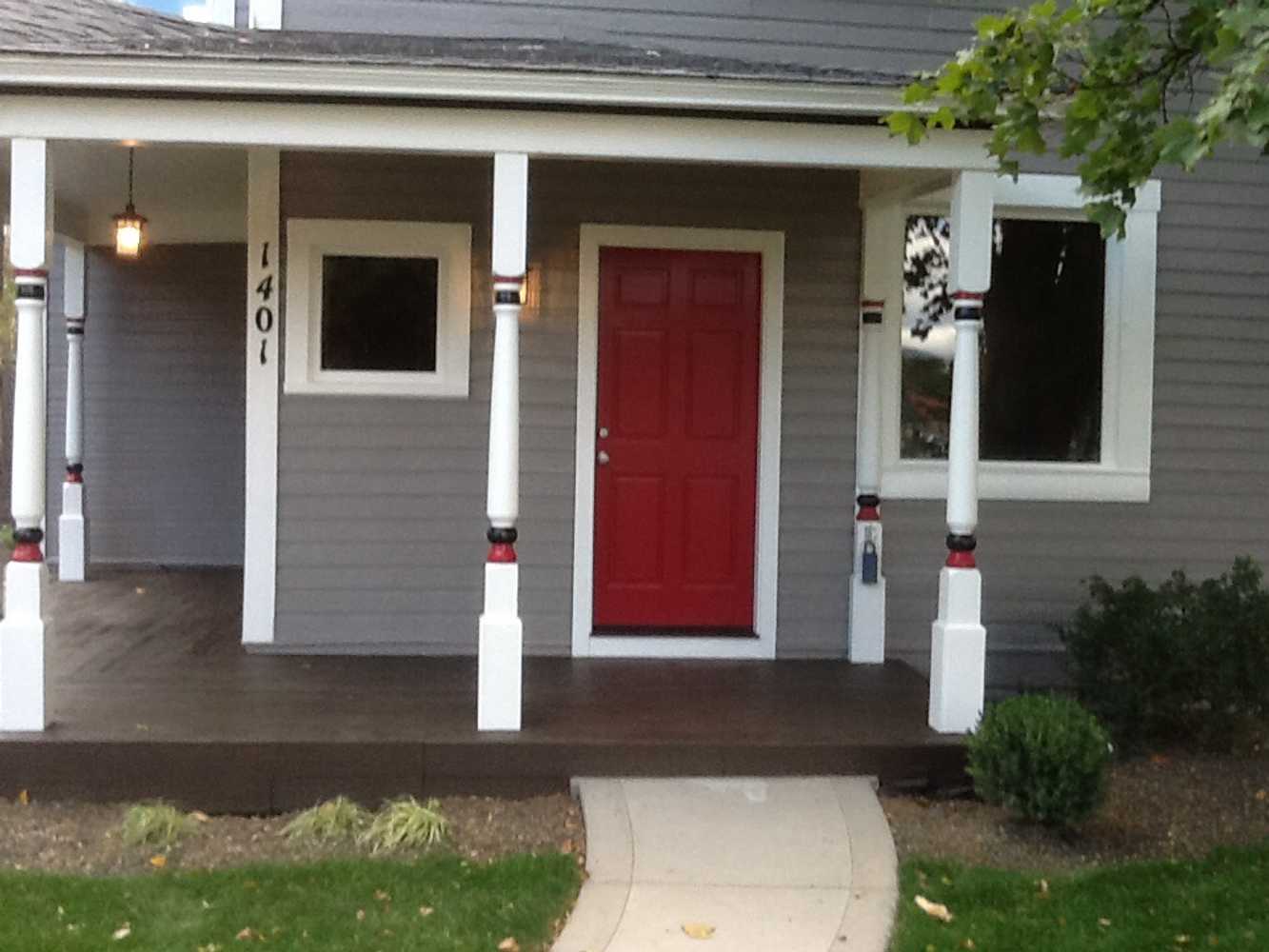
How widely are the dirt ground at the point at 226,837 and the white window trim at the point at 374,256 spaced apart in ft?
8.52

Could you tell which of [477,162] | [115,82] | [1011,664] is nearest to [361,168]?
[477,162]

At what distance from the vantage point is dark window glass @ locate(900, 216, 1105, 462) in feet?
25.2

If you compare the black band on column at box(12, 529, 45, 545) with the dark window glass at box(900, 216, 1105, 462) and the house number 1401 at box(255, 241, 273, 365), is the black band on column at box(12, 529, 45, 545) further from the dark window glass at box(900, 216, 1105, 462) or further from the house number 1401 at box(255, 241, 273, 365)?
the dark window glass at box(900, 216, 1105, 462)

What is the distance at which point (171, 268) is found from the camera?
1070 centimetres

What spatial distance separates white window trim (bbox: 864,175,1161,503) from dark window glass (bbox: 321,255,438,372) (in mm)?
2593

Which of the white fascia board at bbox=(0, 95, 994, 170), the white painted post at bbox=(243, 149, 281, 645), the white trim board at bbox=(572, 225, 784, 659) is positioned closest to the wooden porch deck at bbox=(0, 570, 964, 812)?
the white trim board at bbox=(572, 225, 784, 659)

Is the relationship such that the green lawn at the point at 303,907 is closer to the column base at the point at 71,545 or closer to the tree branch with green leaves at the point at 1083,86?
the tree branch with green leaves at the point at 1083,86

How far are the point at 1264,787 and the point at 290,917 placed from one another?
432cm

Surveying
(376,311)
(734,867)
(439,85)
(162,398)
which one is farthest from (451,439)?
(162,398)

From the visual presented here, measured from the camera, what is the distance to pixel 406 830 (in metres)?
4.99

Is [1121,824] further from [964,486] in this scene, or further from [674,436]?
[674,436]

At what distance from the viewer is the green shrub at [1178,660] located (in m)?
6.31

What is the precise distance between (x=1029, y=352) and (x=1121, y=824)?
123 inches

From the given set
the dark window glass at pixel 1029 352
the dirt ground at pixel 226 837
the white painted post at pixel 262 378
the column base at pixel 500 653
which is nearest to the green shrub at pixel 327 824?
the dirt ground at pixel 226 837
